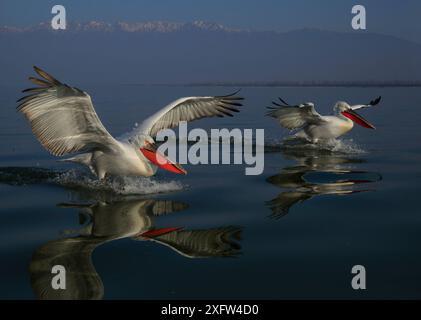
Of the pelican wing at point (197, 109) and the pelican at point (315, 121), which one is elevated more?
the pelican at point (315, 121)

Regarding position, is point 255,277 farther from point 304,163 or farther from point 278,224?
point 304,163

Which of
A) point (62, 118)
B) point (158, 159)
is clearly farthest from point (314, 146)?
point (62, 118)

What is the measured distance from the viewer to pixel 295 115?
14734 mm

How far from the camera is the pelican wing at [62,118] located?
781 cm

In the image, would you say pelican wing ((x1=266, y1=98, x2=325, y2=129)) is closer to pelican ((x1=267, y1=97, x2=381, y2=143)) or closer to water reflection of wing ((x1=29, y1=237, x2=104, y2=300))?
pelican ((x1=267, y1=97, x2=381, y2=143))

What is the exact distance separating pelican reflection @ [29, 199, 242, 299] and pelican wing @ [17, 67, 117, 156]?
3.69ft

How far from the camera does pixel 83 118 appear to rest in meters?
8.46

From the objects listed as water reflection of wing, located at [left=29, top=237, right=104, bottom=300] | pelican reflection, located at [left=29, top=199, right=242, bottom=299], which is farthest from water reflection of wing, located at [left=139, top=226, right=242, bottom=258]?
water reflection of wing, located at [left=29, top=237, right=104, bottom=300]

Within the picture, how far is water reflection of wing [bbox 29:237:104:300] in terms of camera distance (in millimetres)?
5117

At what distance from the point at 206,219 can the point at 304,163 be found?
5369 mm

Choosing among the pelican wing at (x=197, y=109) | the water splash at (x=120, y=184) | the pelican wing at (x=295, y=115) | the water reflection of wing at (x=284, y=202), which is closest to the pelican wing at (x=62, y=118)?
the water splash at (x=120, y=184)

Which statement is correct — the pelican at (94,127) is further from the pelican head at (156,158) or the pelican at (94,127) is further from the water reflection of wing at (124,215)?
the water reflection of wing at (124,215)
